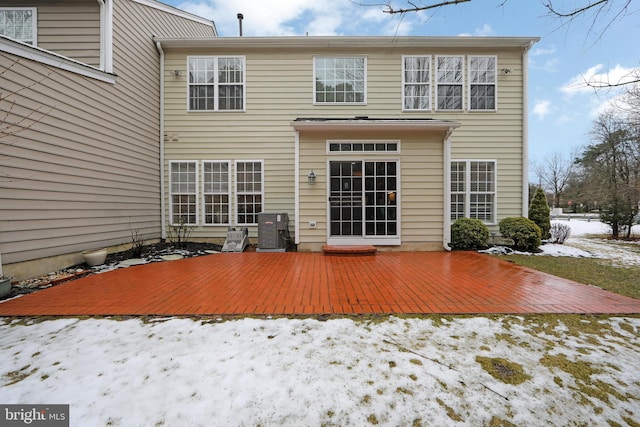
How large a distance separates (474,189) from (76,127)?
33.6 ft

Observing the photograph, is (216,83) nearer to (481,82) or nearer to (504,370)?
(481,82)

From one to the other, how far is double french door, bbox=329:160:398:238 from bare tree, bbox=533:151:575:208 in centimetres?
3882

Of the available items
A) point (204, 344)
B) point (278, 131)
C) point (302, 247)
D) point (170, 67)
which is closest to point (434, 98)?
point (278, 131)

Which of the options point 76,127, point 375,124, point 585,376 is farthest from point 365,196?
point 76,127

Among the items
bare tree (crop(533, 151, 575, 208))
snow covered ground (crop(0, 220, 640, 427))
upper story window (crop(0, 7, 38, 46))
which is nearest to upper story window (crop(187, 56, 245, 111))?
upper story window (crop(0, 7, 38, 46))

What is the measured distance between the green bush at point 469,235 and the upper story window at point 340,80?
474 centimetres

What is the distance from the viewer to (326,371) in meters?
2.03

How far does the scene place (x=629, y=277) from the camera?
4828 millimetres

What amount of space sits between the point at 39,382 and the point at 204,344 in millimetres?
1099

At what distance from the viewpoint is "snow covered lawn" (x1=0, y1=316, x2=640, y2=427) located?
1.68m

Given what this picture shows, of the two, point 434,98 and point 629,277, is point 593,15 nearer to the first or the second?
point 629,277

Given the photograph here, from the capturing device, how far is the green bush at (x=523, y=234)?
7289mm

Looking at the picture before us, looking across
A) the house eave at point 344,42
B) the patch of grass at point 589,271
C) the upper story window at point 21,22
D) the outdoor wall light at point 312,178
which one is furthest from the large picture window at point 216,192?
the patch of grass at point 589,271

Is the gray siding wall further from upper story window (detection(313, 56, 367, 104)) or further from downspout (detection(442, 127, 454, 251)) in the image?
downspout (detection(442, 127, 454, 251))
